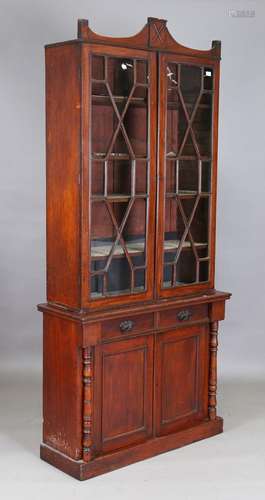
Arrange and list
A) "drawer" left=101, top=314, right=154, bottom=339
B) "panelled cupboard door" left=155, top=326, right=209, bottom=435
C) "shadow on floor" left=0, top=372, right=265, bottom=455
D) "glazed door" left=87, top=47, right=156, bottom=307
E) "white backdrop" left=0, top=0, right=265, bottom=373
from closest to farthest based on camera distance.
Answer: "glazed door" left=87, top=47, right=156, bottom=307, "drawer" left=101, top=314, right=154, bottom=339, "panelled cupboard door" left=155, top=326, right=209, bottom=435, "shadow on floor" left=0, top=372, right=265, bottom=455, "white backdrop" left=0, top=0, right=265, bottom=373

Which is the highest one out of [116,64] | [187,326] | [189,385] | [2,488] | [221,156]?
[116,64]

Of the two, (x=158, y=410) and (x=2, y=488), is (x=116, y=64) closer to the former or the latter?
(x=158, y=410)

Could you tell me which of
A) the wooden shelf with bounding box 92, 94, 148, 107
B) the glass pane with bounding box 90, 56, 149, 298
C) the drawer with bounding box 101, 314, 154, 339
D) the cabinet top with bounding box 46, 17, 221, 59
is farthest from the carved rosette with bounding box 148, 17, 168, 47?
the drawer with bounding box 101, 314, 154, 339

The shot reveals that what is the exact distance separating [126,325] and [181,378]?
531 mm

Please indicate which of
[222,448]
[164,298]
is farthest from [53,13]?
[222,448]

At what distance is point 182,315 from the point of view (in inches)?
160

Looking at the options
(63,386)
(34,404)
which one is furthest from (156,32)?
(34,404)

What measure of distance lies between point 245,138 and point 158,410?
6.78 ft

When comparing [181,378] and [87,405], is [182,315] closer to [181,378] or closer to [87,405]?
[181,378]

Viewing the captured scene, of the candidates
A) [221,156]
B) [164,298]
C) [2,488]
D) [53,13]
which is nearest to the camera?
[2,488]

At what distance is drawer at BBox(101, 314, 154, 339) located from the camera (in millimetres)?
3719

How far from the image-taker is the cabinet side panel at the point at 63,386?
12.0 ft

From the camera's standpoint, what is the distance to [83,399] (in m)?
3.67

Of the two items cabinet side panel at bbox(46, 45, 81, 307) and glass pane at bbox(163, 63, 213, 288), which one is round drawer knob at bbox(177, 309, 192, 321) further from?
cabinet side panel at bbox(46, 45, 81, 307)
